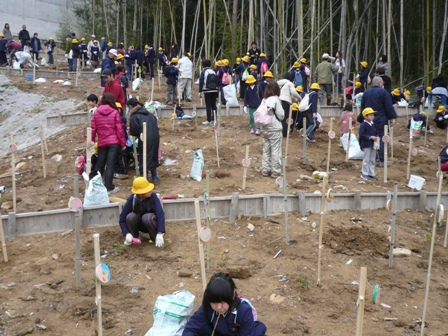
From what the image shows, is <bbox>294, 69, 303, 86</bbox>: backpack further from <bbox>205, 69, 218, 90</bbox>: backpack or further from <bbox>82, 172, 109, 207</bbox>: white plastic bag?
<bbox>82, 172, 109, 207</bbox>: white plastic bag

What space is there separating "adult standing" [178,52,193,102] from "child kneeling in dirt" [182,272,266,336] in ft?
37.5

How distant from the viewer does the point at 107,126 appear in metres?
8.62

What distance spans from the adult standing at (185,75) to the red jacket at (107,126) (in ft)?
22.3

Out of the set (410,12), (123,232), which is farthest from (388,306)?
(410,12)

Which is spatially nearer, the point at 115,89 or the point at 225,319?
the point at 225,319

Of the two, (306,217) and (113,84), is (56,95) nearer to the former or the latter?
(113,84)

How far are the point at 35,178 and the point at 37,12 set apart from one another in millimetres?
23064

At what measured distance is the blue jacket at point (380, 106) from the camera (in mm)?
9969

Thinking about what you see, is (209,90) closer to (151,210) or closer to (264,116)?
(264,116)

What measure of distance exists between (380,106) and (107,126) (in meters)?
4.44

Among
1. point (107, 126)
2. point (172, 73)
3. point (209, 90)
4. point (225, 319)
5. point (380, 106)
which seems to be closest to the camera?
point (225, 319)

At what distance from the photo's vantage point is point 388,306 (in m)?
5.84

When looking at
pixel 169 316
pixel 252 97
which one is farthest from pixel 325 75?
pixel 169 316

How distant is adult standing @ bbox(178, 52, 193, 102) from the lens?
50.2 ft
